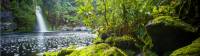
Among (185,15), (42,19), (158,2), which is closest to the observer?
(185,15)

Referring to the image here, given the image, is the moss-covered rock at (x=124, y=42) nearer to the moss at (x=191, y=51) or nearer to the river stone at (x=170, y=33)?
the river stone at (x=170, y=33)

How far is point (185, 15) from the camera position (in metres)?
13.3

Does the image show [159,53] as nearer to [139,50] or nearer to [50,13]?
[139,50]

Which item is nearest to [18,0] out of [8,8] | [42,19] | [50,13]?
[8,8]

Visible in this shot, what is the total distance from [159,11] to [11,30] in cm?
5808

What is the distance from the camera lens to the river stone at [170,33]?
483 inches

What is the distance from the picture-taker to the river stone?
1227 centimetres

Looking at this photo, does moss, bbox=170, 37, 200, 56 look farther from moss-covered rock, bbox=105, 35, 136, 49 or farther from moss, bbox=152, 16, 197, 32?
moss-covered rock, bbox=105, 35, 136, 49

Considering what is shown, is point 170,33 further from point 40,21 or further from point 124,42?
point 40,21

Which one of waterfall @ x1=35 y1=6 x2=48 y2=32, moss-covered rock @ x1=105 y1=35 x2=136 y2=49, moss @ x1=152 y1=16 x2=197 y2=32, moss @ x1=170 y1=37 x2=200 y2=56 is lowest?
waterfall @ x1=35 y1=6 x2=48 y2=32

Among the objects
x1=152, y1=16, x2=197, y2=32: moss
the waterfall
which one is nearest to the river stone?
x1=152, y1=16, x2=197, y2=32: moss

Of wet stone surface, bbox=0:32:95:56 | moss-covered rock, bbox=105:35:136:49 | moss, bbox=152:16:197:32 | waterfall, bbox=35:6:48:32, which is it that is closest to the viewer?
moss, bbox=152:16:197:32

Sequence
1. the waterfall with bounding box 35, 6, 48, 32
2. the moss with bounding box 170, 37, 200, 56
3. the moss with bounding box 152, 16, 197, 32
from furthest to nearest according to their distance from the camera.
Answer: the waterfall with bounding box 35, 6, 48, 32 < the moss with bounding box 152, 16, 197, 32 < the moss with bounding box 170, 37, 200, 56

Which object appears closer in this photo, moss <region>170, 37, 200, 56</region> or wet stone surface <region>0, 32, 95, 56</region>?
moss <region>170, 37, 200, 56</region>
